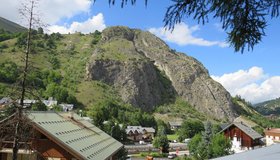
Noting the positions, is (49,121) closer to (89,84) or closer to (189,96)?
(89,84)

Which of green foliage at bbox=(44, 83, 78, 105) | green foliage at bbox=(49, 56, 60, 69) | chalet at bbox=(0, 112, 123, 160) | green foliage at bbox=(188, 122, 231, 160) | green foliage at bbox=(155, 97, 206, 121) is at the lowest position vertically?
green foliage at bbox=(188, 122, 231, 160)

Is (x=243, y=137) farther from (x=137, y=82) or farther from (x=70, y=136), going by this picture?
(x=137, y=82)

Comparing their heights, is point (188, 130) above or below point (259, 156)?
below

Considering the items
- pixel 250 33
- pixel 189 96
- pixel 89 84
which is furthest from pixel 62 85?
pixel 250 33

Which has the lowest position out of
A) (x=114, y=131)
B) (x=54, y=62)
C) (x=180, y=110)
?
(x=114, y=131)

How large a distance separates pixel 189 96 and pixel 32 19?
7385 inches

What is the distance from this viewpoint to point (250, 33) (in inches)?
270

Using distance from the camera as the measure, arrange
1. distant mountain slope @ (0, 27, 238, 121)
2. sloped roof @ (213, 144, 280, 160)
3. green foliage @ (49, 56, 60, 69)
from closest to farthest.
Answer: sloped roof @ (213, 144, 280, 160)
distant mountain slope @ (0, 27, 238, 121)
green foliage @ (49, 56, 60, 69)

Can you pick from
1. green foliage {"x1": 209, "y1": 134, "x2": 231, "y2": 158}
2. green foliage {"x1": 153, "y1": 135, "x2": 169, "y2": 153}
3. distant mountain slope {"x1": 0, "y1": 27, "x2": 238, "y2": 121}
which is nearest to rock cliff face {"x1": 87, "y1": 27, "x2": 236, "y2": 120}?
distant mountain slope {"x1": 0, "y1": 27, "x2": 238, "y2": 121}

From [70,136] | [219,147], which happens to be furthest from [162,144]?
[70,136]

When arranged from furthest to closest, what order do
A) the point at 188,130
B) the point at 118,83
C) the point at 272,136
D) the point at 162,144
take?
the point at 118,83 < the point at 188,130 < the point at 272,136 < the point at 162,144

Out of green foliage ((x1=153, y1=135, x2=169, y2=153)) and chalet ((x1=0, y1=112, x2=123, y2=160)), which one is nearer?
chalet ((x1=0, y1=112, x2=123, y2=160))

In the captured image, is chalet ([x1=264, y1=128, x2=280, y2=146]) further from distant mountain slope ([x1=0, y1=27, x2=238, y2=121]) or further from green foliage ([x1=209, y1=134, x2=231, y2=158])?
distant mountain slope ([x1=0, y1=27, x2=238, y2=121])

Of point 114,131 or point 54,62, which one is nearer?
point 114,131
